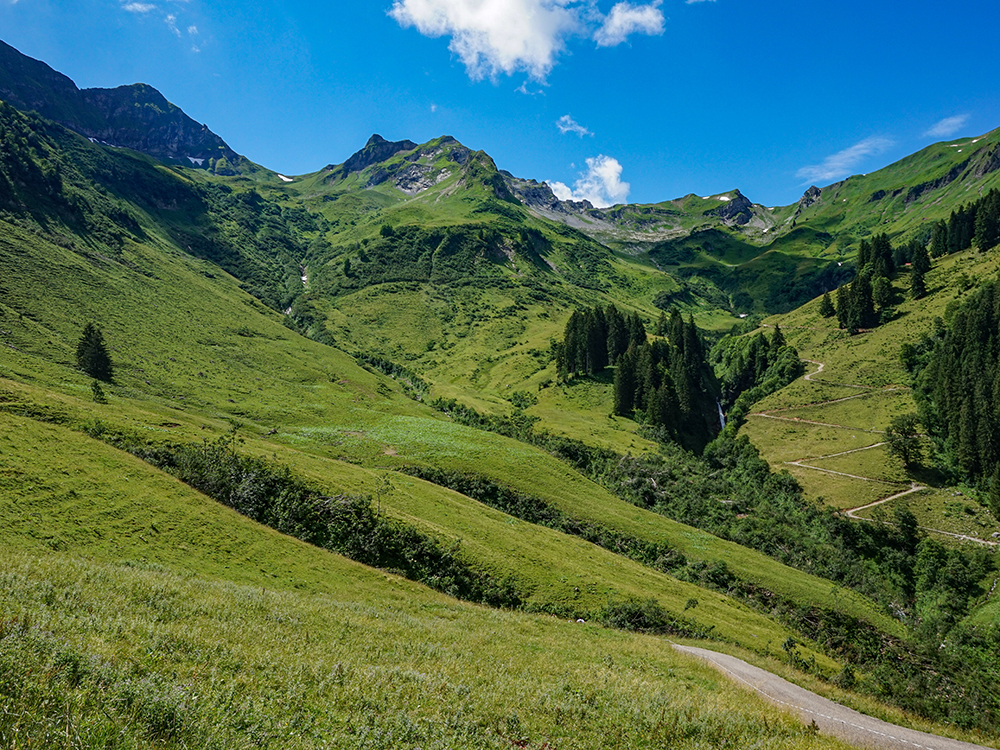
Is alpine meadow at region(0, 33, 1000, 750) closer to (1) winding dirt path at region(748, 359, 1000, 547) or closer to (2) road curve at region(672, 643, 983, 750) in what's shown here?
(2) road curve at region(672, 643, 983, 750)

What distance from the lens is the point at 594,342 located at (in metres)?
143

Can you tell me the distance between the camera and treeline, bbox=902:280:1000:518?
75.9 metres

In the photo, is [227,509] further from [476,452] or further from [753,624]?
[753,624]

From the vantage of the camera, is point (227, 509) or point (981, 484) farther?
point (981, 484)

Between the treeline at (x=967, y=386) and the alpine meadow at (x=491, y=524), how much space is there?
55 cm

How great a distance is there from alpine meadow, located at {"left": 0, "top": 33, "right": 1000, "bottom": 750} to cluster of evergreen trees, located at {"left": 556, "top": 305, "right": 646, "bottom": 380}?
3.88ft

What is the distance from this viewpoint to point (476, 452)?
72188 mm

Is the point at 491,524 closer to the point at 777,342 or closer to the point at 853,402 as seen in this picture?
the point at 853,402

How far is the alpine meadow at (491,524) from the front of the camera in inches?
492

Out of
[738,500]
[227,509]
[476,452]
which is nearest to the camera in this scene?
[227,509]

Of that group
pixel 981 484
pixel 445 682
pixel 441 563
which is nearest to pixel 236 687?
pixel 445 682

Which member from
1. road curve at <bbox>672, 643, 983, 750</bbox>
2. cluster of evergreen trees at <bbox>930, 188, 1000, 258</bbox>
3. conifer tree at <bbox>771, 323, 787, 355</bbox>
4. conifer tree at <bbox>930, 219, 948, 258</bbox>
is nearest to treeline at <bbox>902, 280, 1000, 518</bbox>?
conifer tree at <bbox>771, 323, 787, 355</bbox>

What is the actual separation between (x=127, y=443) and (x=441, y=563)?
102ft

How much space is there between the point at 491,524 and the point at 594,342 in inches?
4072
